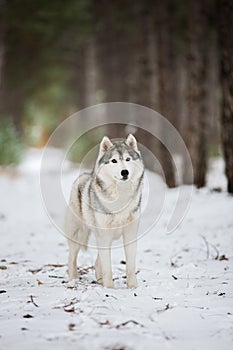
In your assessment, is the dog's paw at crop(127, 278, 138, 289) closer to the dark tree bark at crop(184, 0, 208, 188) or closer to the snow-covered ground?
the snow-covered ground

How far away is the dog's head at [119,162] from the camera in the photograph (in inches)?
199

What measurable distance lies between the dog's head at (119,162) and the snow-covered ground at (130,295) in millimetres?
1290

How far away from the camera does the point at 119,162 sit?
508 centimetres

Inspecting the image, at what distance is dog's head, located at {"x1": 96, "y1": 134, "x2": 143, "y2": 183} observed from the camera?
16.6 ft

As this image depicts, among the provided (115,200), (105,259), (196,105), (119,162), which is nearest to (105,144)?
(119,162)

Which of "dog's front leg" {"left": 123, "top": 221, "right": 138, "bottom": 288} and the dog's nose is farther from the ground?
the dog's nose

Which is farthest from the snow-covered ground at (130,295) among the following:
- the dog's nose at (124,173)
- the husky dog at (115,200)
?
the dog's nose at (124,173)

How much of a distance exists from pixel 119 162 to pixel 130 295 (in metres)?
1.46

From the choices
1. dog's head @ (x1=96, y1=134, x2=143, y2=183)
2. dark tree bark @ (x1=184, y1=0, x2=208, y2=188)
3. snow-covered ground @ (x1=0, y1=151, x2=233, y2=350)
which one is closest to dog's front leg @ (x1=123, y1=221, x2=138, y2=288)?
snow-covered ground @ (x1=0, y1=151, x2=233, y2=350)

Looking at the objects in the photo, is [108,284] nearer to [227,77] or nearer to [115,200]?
[115,200]

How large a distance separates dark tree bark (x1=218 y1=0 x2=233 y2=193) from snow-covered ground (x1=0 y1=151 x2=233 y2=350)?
1.35 m

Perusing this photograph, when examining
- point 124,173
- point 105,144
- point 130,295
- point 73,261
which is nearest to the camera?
point 130,295

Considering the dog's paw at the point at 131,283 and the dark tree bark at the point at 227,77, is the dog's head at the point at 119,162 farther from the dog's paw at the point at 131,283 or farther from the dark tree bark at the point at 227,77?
the dark tree bark at the point at 227,77

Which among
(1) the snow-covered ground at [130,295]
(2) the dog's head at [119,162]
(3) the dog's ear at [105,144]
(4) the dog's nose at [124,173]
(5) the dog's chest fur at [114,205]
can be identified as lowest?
(1) the snow-covered ground at [130,295]
